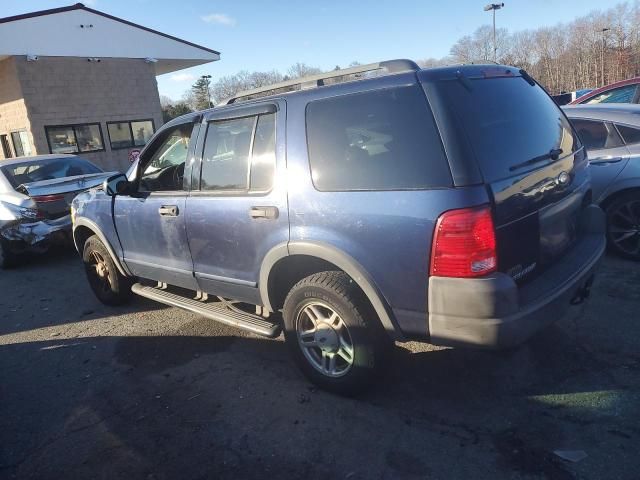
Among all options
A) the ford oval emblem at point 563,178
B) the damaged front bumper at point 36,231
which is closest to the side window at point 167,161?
the ford oval emblem at point 563,178

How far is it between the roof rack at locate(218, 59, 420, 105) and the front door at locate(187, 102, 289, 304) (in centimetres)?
22

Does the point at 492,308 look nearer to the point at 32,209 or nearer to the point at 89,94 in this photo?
the point at 32,209

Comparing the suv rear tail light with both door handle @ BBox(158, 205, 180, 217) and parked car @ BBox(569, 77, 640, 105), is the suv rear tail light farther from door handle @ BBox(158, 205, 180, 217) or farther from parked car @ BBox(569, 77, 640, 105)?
parked car @ BBox(569, 77, 640, 105)

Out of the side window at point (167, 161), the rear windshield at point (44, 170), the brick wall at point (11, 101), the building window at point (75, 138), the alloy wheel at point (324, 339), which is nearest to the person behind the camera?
the alloy wheel at point (324, 339)

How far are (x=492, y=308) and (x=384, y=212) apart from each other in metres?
0.75

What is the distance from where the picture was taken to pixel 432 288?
2469 mm

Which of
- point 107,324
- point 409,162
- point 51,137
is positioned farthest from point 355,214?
point 51,137

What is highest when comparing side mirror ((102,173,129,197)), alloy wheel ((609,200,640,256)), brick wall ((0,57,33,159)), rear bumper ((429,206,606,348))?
brick wall ((0,57,33,159))

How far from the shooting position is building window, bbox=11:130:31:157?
1841 centimetres

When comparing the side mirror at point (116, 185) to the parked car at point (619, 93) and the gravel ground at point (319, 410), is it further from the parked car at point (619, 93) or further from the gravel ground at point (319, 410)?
the parked car at point (619, 93)

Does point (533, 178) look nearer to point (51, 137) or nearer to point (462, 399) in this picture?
point (462, 399)

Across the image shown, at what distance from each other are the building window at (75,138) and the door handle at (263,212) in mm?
18424

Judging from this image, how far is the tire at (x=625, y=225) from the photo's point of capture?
4.88m

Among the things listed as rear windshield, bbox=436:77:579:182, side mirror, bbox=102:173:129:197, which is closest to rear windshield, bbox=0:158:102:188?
side mirror, bbox=102:173:129:197
